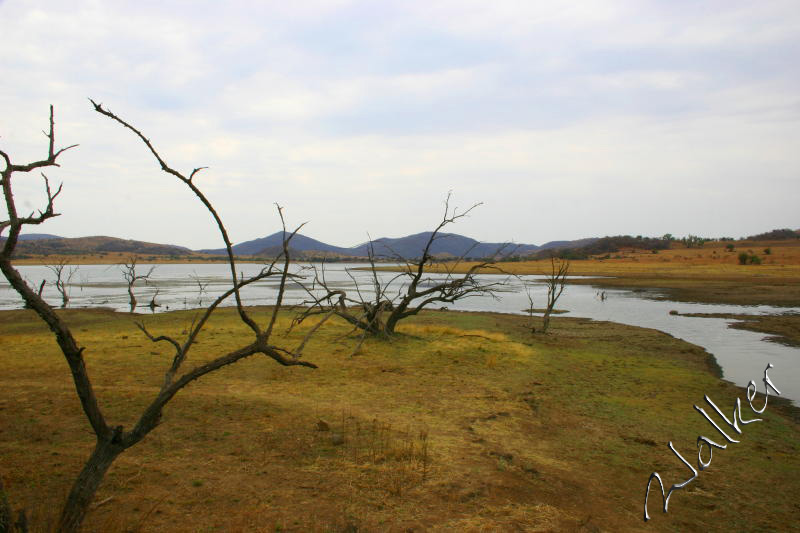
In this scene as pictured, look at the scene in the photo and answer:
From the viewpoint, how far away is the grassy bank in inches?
221

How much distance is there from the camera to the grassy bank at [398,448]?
5602mm

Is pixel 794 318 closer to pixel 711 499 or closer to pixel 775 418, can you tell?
pixel 775 418

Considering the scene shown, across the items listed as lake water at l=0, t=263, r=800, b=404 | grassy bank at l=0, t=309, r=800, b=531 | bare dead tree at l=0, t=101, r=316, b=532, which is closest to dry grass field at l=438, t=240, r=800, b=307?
lake water at l=0, t=263, r=800, b=404

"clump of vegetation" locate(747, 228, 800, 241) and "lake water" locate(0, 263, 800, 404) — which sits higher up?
"clump of vegetation" locate(747, 228, 800, 241)

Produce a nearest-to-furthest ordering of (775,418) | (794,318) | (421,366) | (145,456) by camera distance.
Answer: (145,456)
(775,418)
(421,366)
(794,318)

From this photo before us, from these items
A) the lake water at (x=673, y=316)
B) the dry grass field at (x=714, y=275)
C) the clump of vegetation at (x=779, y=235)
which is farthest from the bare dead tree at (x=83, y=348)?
the clump of vegetation at (x=779, y=235)

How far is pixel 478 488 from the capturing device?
6.32 metres

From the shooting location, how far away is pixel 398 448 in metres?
7.39

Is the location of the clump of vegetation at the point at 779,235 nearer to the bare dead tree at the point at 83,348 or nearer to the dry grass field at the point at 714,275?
the dry grass field at the point at 714,275

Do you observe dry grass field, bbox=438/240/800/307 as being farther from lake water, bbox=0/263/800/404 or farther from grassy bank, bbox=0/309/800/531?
grassy bank, bbox=0/309/800/531

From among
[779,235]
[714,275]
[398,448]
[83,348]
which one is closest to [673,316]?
[398,448]

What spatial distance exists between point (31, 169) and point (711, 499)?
28.2 ft

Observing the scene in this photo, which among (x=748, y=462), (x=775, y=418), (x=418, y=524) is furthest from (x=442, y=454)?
(x=775, y=418)

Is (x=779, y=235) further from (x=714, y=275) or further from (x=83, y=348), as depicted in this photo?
(x=83, y=348)
